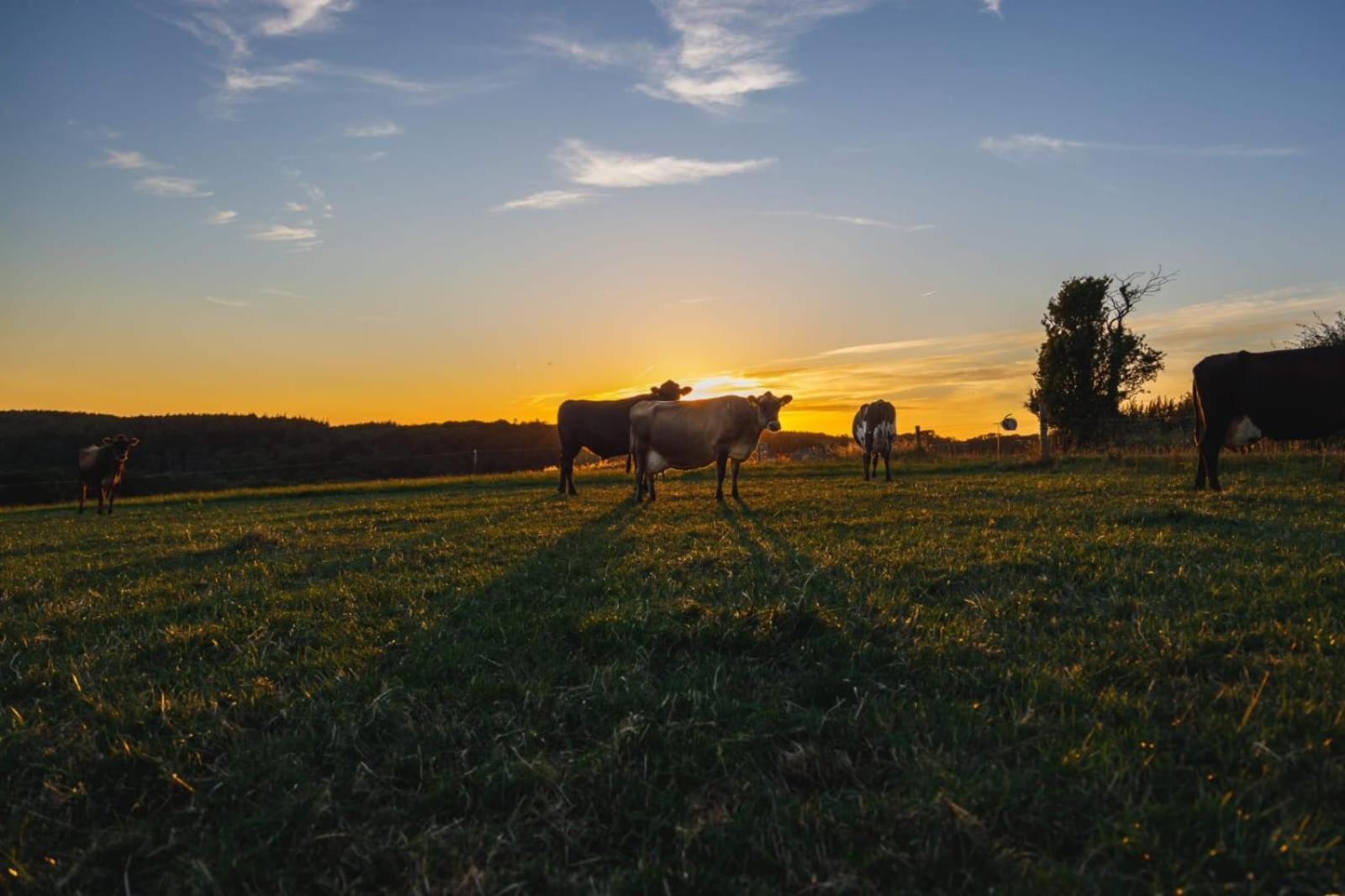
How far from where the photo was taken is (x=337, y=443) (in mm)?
76625

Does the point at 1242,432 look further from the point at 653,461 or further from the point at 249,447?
the point at 249,447

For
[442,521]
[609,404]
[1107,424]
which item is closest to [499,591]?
[442,521]

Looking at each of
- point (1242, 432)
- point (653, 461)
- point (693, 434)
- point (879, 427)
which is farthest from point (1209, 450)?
point (653, 461)

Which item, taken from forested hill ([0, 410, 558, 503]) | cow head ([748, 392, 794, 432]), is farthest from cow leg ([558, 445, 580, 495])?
forested hill ([0, 410, 558, 503])

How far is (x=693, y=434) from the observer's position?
15.1 m

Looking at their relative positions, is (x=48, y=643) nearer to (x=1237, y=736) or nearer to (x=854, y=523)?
(x=1237, y=736)

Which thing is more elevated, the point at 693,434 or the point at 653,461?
A: the point at 693,434

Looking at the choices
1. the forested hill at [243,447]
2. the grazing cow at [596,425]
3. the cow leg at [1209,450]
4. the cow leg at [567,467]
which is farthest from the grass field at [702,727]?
the forested hill at [243,447]

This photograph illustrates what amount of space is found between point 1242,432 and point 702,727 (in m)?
13.5

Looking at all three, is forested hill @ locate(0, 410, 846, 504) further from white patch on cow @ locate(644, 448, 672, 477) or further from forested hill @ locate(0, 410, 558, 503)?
white patch on cow @ locate(644, 448, 672, 477)

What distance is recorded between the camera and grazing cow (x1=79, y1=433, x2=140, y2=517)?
2233cm

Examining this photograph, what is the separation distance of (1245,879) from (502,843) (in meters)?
2.36

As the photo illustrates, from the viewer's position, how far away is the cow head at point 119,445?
2244 cm

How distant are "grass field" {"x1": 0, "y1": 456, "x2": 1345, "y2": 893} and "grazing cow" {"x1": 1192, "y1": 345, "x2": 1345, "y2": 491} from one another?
256 inches
